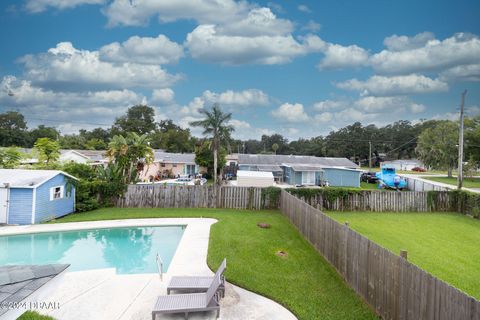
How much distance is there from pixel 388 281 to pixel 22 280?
7.03 m

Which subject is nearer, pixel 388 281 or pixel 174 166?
pixel 388 281

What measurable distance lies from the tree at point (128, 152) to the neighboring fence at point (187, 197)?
13.2 ft

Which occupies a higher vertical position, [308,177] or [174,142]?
[174,142]

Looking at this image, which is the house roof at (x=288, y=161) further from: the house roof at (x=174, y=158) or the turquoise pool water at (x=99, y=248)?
the turquoise pool water at (x=99, y=248)

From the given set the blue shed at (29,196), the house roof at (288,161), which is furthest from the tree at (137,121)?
the blue shed at (29,196)

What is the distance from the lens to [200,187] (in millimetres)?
20750

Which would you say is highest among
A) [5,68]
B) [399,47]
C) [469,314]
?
[399,47]

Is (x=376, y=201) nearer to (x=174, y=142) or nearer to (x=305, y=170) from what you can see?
(x=305, y=170)

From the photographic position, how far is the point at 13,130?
241 feet

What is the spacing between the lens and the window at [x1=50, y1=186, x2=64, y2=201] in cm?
1750

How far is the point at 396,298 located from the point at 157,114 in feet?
300

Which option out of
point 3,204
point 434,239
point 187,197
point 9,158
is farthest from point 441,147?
point 9,158

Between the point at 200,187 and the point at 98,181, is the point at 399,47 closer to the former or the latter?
the point at 200,187

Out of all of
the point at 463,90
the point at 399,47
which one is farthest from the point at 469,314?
the point at 399,47
